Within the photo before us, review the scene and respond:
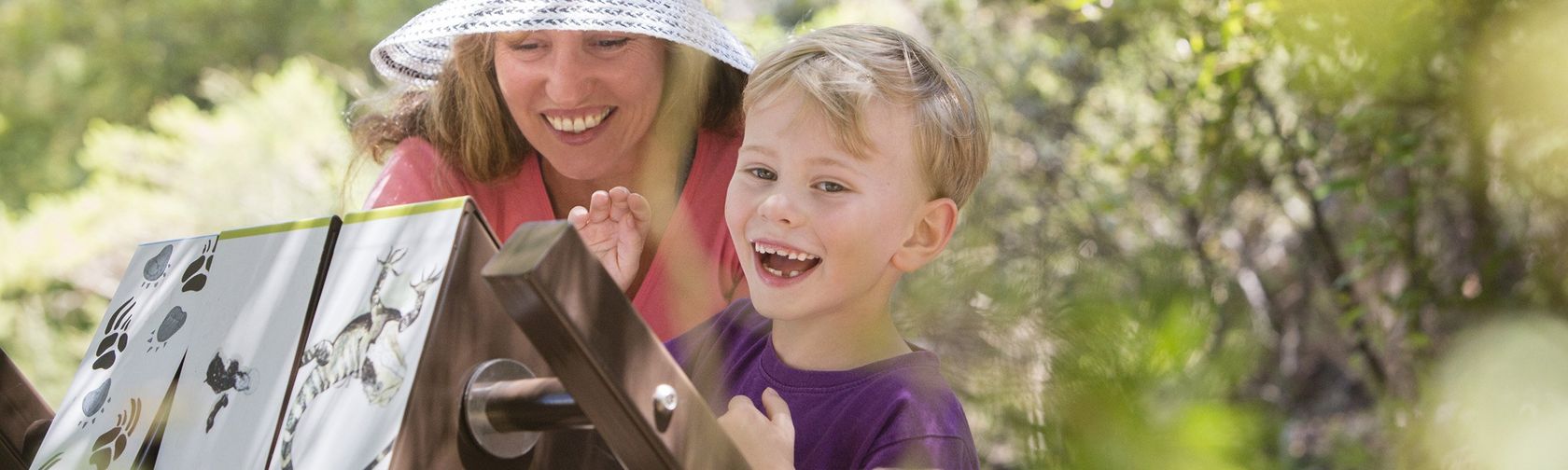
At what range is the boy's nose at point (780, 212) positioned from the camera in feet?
3.52

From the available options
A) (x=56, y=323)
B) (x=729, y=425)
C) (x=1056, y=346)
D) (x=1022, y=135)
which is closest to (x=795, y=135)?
(x=729, y=425)

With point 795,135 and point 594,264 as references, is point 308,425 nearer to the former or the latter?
point 594,264

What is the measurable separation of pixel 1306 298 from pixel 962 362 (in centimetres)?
342

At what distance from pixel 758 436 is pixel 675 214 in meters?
0.81

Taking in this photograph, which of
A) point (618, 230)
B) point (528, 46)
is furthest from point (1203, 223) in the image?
point (618, 230)

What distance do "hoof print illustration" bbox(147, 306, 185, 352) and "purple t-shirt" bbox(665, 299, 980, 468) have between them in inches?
18.4

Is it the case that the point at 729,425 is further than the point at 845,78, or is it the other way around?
the point at 845,78

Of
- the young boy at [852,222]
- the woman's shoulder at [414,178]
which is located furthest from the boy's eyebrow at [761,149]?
the woman's shoulder at [414,178]

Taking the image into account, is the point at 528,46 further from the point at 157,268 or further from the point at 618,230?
the point at 157,268

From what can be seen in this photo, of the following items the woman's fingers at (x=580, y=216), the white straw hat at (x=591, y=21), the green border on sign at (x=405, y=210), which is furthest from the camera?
the white straw hat at (x=591, y=21)

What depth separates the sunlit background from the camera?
0.38 m

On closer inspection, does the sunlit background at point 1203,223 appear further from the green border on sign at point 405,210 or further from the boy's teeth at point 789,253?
the green border on sign at point 405,210

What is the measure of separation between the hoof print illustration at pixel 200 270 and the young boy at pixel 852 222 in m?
0.42

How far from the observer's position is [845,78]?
1092 mm
